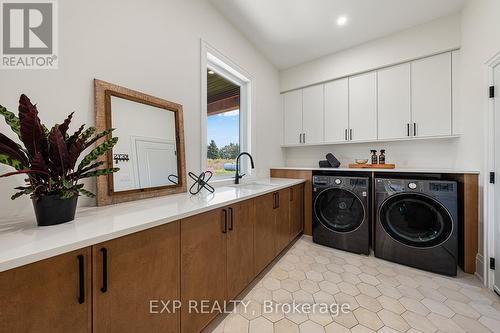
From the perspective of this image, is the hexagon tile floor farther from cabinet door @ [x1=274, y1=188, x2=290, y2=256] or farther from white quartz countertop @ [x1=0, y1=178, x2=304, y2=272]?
white quartz countertop @ [x1=0, y1=178, x2=304, y2=272]

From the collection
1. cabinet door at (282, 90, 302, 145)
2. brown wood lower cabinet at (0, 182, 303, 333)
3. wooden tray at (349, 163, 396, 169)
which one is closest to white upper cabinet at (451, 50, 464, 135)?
wooden tray at (349, 163, 396, 169)

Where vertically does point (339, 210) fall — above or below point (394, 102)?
below

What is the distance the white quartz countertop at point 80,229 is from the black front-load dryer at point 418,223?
2.02 metres

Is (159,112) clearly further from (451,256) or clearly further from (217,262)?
Result: (451,256)

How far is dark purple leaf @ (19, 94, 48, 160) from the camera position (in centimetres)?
76

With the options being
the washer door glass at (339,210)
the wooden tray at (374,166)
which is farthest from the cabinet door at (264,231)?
the wooden tray at (374,166)

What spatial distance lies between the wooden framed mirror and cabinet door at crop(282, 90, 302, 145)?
2.17 meters

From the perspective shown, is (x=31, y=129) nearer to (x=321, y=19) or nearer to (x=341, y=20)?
(x=321, y=19)

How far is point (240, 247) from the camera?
5.20 ft

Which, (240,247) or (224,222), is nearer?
(224,222)

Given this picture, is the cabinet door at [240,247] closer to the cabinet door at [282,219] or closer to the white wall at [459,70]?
the cabinet door at [282,219]

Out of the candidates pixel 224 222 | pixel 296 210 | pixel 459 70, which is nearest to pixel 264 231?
pixel 224 222

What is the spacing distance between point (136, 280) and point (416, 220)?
259 cm

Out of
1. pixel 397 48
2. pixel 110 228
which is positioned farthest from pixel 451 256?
pixel 110 228
